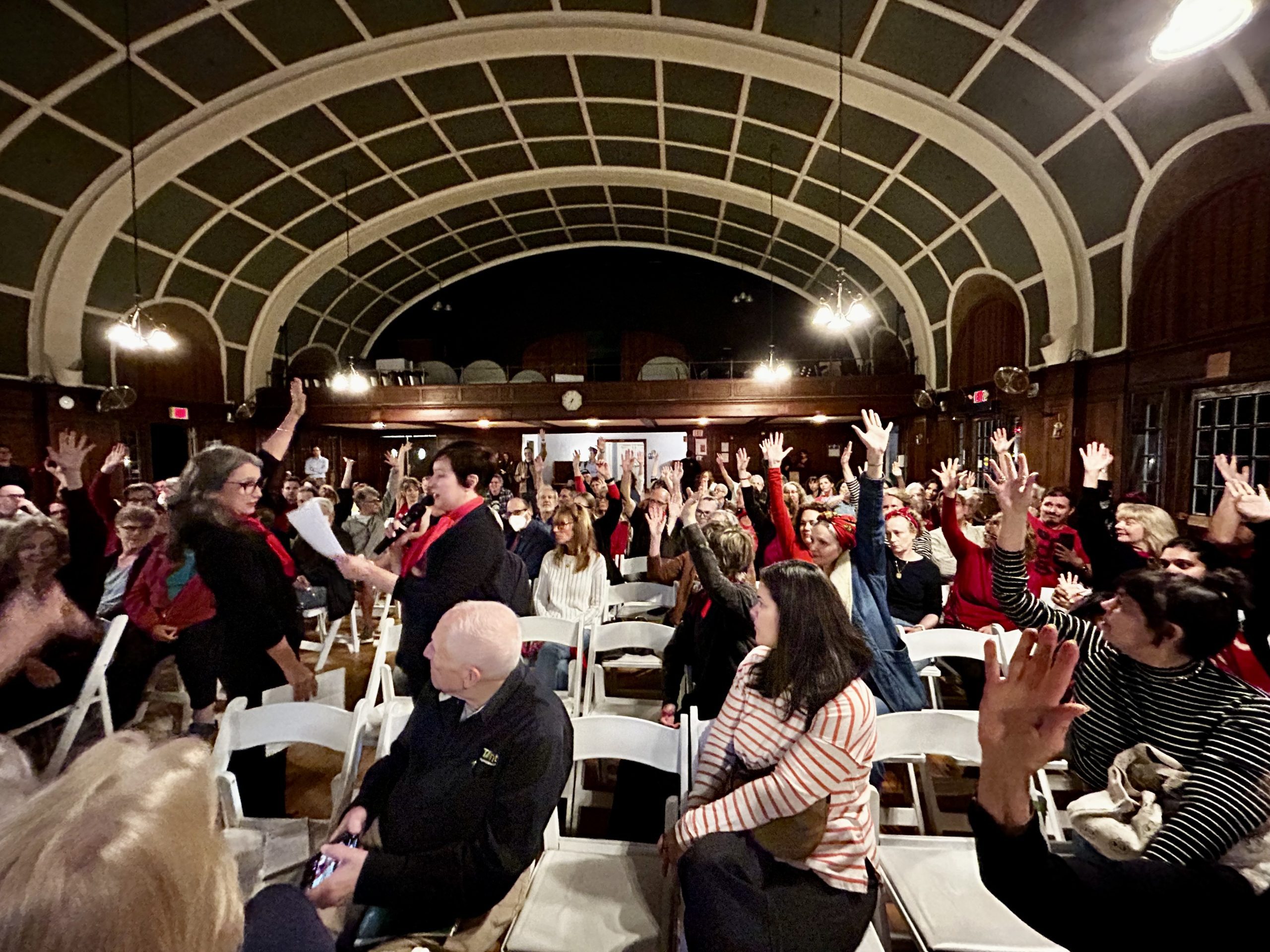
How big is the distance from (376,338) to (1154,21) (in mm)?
15206

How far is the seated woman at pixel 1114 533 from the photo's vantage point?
3197 millimetres

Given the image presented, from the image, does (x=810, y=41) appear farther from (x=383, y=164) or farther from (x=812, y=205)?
(x=383, y=164)

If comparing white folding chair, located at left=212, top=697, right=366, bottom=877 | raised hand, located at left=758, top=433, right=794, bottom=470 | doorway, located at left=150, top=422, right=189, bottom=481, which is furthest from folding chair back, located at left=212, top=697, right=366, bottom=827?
doorway, located at left=150, top=422, right=189, bottom=481

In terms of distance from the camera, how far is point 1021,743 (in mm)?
968

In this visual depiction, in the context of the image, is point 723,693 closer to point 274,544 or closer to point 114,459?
point 274,544

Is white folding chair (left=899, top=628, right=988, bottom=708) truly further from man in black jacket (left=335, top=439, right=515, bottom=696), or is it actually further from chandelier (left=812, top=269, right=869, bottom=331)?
chandelier (left=812, top=269, right=869, bottom=331)

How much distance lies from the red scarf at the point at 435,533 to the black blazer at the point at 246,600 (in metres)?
0.48

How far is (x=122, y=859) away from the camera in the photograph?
614 mm

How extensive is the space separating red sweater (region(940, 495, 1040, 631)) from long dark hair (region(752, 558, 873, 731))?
206cm

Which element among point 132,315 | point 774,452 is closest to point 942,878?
point 774,452

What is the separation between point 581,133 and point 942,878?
34.3ft

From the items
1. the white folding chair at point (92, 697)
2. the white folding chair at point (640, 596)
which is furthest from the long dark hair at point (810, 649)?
the white folding chair at point (92, 697)

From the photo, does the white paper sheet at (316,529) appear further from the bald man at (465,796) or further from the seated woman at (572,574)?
the seated woman at (572,574)

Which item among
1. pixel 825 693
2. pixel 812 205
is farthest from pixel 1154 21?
pixel 825 693
